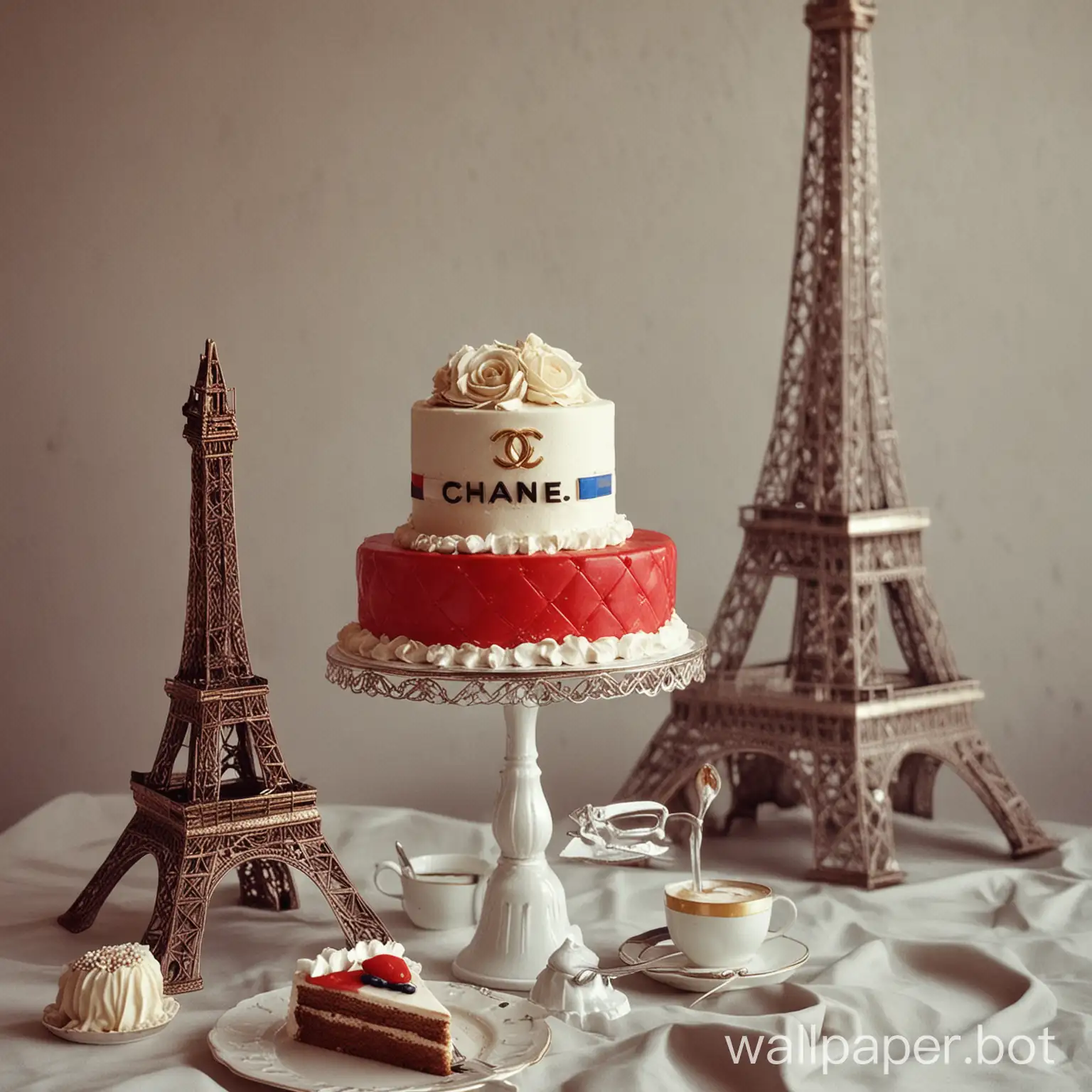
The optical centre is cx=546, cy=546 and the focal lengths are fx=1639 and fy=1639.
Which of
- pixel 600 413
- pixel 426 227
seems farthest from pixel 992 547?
pixel 600 413

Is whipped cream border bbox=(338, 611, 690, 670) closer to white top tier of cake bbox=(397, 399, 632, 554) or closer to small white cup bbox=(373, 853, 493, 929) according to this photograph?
white top tier of cake bbox=(397, 399, 632, 554)

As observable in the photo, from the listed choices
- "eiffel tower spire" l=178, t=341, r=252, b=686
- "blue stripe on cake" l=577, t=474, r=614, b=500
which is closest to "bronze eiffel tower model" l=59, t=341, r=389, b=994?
"eiffel tower spire" l=178, t=341, r=252, b=686

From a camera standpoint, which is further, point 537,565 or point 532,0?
point 532,0

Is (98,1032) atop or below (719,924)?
below

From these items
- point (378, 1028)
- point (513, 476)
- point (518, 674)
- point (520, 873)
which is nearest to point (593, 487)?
point (513, 476)

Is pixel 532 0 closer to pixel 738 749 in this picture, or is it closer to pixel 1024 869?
pixel 738 749

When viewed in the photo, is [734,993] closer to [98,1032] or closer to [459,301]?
[98,1032]

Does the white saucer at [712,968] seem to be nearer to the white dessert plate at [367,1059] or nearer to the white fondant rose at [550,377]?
the white dessert plate at [367,1059]
